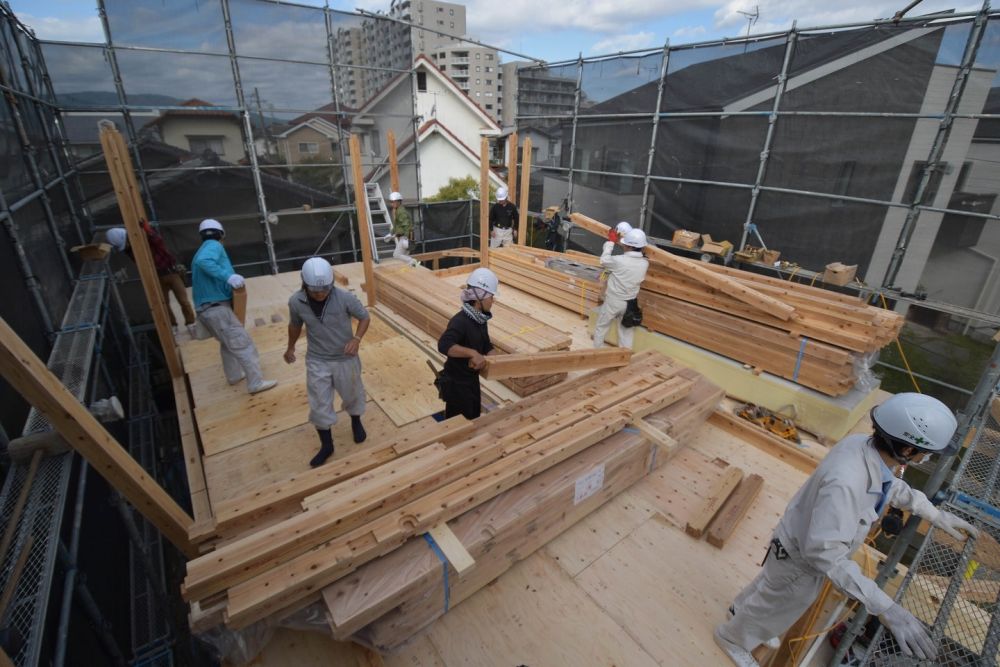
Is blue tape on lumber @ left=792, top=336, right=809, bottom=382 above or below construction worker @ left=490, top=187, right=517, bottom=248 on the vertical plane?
below

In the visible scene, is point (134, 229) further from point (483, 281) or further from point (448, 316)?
point (483, 281)

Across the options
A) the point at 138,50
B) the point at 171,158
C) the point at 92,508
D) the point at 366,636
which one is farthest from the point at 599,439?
the point at 138,50

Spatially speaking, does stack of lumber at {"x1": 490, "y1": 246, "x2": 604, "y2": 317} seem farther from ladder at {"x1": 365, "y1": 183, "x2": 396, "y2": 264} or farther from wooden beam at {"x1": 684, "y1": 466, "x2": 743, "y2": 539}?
wooden beam at {"x1": 684, "y1": 466, "x2": 743, "y2": 539}

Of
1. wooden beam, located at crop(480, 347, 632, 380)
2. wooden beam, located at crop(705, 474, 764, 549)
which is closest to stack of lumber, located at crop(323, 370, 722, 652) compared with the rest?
wooden beam, located at crop(705, 474, 764, 549)

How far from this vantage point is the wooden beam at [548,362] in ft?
13.6

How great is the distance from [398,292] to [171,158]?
6664 mm

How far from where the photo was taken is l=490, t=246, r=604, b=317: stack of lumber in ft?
27.8

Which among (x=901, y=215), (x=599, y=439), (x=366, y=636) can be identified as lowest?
(x=366, y=636)

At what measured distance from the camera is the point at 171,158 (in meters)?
9.98

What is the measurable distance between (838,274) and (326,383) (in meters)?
8.01

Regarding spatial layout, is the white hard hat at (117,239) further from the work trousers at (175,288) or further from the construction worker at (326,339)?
the construction worker at (326,339)

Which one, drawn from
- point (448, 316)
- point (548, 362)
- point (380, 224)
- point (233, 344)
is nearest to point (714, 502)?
point (548, 362)

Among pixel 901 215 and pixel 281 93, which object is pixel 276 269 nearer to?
pixel 281 93

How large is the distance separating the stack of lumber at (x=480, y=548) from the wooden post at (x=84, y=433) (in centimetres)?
116
